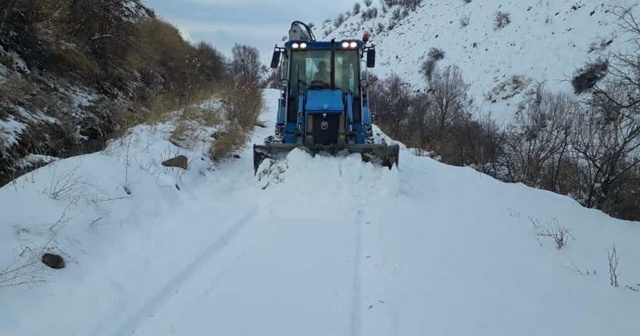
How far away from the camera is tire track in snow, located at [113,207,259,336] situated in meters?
3.76

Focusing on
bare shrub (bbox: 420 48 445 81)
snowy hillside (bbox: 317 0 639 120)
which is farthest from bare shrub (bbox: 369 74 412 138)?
bare shrub (bbox: 420 48 445 81)

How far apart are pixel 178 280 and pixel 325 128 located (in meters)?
5.87

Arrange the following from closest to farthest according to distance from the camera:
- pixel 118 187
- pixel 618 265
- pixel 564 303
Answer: pixel 564 303
pixel 618 265
pixel 118 187

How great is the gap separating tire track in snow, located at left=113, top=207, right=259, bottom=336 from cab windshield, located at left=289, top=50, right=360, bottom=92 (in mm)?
4739

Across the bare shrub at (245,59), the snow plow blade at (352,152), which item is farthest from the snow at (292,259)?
the bare shrub at (245,59)

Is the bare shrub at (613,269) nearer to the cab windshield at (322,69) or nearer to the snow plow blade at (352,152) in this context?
the snow plow blade at (352,152)

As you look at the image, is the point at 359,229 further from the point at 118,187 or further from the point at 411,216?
the point at 118,187

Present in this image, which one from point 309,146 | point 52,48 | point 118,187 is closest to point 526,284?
point 118,187

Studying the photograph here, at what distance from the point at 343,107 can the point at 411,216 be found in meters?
3.42

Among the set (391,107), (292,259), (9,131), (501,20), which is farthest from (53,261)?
(501,20)

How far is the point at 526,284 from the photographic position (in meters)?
4.92

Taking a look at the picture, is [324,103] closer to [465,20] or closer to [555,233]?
[555,233]

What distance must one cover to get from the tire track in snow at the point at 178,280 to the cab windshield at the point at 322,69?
4739 millimetres

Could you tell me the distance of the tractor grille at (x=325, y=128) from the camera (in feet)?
32.7
